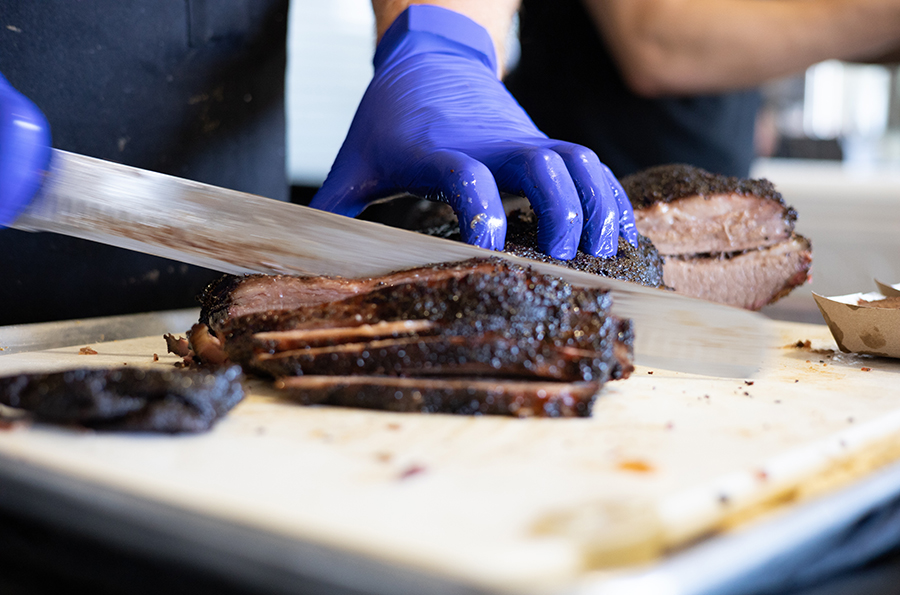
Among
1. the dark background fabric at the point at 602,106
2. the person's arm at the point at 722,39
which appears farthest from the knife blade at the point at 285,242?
the dark background fabric at the point at 602,106

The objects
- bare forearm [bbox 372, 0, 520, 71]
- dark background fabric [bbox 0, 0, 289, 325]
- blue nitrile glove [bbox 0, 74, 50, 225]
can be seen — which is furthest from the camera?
bare forearm [bbox 372, 0, 520, 71]

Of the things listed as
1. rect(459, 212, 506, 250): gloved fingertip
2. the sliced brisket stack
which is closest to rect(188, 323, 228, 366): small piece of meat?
the sliced brisket stack

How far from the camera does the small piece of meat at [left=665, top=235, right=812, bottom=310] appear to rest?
2855mm

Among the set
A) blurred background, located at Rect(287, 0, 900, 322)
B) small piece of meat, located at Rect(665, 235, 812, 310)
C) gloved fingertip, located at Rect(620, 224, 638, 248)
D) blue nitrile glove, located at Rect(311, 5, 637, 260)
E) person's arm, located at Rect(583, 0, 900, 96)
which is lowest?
blurred background, located at Rect(287, 0, 900, 322)

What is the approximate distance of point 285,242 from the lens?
1963 mm

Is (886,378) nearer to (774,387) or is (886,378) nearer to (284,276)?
(774,387)

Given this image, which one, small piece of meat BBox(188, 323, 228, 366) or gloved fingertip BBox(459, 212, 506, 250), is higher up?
gloved fingertip BBox(459, 212, 506, 250)

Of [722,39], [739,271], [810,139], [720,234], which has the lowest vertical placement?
[810,139]

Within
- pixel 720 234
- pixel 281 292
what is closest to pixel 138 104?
pixel 281 292

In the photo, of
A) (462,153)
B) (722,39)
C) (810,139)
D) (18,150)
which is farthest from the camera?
(810,139)

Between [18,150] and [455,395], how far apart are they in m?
1.14

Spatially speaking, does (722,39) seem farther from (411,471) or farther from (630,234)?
(411,471)

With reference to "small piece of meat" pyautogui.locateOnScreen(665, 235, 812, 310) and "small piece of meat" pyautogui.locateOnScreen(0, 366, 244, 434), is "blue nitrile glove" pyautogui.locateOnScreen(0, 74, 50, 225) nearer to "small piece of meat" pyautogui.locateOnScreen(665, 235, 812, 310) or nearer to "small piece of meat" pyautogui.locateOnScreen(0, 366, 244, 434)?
"small piece of meat" pyautogui.locateOnScreen(0, 366, 244, 434)

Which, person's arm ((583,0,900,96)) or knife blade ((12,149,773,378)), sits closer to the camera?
knife blade ((12,149,773,378))
